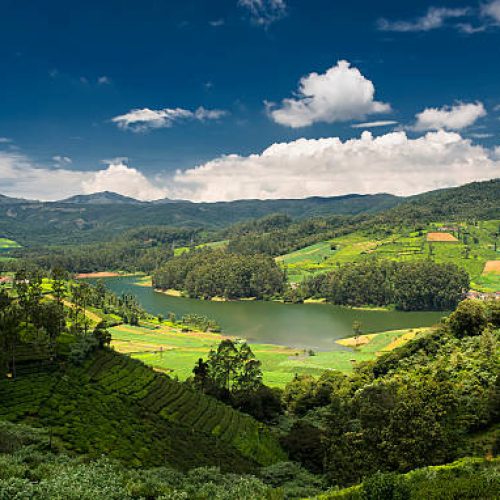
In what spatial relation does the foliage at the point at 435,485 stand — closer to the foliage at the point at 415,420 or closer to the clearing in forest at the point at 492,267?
the foliage at the point at 415,420

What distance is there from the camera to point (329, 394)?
168 ft

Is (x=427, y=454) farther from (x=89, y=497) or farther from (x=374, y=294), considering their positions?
(x=374, y=294)

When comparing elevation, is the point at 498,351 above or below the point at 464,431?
above

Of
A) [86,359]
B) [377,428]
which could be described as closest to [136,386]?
[86,359]

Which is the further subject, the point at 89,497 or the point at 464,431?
the point at 464,431

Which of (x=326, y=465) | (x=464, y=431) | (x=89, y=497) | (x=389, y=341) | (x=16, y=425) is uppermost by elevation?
(x=89, y=497)

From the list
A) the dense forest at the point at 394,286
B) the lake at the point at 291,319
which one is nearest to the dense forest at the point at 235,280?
the lake at the point at 291,319

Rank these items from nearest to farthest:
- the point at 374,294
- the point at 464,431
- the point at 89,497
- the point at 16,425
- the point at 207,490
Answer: the point at 89,497
the point at 207,490
the point at 16,425
the point at 464,431
the point at 374,294

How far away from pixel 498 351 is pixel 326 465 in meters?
20.7

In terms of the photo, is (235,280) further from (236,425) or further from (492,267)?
(236,425)

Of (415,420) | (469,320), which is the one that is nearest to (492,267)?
(469,320)

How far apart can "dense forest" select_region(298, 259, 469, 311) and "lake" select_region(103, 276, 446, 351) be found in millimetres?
7099

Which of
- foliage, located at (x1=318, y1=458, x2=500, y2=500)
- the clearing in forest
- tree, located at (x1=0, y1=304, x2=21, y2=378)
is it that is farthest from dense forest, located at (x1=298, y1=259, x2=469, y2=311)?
foliage, located at (x1=318, y1=458, x2=500, y2=500)

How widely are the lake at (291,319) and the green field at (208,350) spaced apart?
9269mm
